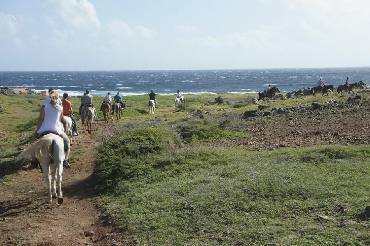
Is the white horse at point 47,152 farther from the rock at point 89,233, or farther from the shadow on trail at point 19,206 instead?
the rock at point 89,233

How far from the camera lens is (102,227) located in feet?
40.2

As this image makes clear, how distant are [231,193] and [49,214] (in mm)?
4944

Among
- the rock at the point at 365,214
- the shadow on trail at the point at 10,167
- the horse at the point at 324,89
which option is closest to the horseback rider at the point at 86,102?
the shadow on trail at the point at 10,167

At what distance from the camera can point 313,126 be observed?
2619 centimetres

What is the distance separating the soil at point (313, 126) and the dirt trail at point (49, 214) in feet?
28.0

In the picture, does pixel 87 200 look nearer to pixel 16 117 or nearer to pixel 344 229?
pixel 344 229

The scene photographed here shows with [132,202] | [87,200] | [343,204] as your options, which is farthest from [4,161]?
[343,204]

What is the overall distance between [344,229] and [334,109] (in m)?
23.2

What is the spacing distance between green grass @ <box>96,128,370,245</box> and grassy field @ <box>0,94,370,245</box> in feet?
0.08

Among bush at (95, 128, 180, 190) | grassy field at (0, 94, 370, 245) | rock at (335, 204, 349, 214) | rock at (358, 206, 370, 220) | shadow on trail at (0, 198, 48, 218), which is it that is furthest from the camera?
bush at (95, 128, 180, 190)

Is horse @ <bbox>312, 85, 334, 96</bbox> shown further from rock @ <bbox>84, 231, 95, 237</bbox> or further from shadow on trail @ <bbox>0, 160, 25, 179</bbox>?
rock @ <bbox>84, 231, 95, 237</bbox>

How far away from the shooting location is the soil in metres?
21.5

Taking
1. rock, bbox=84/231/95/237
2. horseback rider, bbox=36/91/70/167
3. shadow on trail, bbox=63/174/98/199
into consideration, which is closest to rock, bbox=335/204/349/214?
rock, bbox=84/231/95/237

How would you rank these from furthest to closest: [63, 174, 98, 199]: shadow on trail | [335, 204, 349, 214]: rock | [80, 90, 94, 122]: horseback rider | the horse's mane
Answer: [80, 90, 94, 122]: horseback rider → [63, 174, 98, 199]: shadow on trail → the horse's mane → [335, 204, 349, 214]: rock
